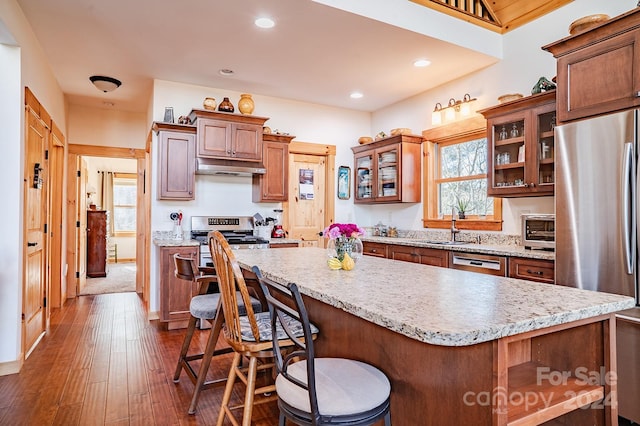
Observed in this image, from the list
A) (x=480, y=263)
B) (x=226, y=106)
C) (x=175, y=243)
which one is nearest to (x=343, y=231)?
(x=480, y=263)

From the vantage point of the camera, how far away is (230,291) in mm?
1691

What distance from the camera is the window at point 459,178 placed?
13.8 feet

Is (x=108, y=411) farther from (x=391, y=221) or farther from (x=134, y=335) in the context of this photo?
(x=391, y=221)

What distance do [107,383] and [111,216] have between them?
7.86 meters

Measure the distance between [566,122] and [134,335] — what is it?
4125 millimetres

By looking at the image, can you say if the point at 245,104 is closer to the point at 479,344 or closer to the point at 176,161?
the point at 176,161

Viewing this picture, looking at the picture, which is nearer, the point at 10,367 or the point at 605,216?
the point at 605,216

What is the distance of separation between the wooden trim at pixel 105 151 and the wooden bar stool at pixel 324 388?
523 centimetres

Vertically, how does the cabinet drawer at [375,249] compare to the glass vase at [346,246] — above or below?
below

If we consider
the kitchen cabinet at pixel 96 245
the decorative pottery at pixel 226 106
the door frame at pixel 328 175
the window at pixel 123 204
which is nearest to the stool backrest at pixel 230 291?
the decorative pottery at pixel 226 106

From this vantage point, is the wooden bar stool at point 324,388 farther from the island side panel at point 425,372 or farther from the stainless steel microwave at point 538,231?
the stainless steel microwave at point 538,231

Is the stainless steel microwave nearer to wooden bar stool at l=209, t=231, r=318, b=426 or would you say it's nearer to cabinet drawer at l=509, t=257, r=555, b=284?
cabinet drawer at l=509, t=257, r=555, b=284

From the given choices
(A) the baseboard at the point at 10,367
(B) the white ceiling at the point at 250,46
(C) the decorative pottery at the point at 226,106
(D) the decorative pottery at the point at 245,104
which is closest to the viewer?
(A) the baseboard at the point at 10,367

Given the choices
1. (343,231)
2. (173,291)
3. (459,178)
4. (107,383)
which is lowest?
(107,383)
